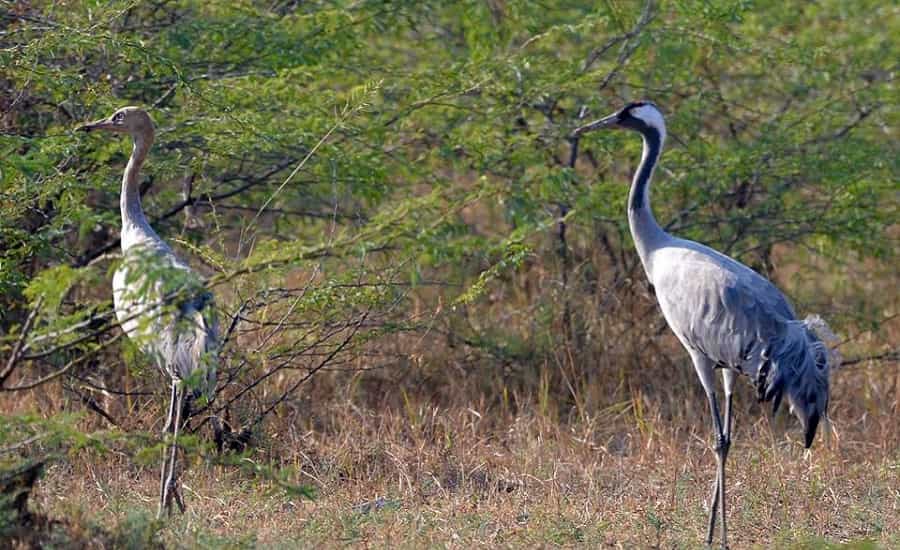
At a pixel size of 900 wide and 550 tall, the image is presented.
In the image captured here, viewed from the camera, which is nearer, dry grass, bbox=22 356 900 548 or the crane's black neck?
dry grass, bbox=22 356 900 548

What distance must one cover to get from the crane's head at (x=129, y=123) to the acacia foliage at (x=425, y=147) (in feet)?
0.68

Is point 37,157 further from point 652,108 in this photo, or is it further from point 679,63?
point 679,63

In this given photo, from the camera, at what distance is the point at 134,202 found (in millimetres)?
7129

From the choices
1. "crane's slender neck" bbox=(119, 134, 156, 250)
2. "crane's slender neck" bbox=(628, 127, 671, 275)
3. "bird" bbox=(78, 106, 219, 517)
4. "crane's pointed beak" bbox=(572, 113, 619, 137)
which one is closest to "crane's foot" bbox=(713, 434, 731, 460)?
"crane's slender neck" bbox=(628, 127, 671, 275)

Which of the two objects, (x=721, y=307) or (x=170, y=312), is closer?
(x=170, y=312)

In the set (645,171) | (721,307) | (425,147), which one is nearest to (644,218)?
(645,171)

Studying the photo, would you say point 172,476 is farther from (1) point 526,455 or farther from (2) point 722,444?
(2) point 722,444

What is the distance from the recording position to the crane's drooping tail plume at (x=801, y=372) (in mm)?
6852

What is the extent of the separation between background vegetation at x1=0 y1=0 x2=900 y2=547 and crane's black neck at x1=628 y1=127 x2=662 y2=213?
746 millimetres

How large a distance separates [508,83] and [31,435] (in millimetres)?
4434

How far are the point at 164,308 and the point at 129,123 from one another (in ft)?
8.35

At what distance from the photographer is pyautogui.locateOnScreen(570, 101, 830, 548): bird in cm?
687

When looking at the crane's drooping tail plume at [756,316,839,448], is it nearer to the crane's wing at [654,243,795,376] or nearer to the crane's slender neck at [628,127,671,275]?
the crane's wing at [654,243,795,376]

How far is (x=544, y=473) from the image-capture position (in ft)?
25.2
